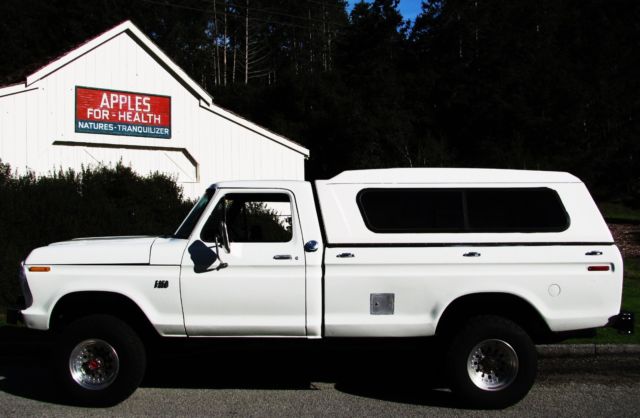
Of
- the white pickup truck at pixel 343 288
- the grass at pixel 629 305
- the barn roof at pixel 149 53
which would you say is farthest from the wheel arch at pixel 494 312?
the barn roof at pixel 149 53

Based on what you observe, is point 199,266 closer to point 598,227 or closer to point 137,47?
point 598,227

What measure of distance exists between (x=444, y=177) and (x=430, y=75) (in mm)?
44162

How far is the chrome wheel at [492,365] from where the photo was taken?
6.15m

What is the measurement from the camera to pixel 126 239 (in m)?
6.71

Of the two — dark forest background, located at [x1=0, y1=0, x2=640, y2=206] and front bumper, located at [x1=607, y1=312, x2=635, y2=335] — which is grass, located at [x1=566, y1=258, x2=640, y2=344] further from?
dark forest background, located at [x1=0, y1=0, x2=640, y2=206]

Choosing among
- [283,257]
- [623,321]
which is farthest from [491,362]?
[283,257]

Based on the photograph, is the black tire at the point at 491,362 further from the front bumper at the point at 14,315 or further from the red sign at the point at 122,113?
the red sign at the point at 122,113

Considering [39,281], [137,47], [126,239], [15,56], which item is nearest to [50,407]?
[39,281]

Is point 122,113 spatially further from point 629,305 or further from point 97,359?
point 629,305

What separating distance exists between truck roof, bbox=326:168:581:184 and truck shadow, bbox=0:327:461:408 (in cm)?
150

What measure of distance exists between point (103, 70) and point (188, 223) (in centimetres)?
1148

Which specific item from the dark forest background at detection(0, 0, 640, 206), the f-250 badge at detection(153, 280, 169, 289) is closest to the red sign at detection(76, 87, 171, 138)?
the f-250 badge at detection(153, 280, 169, 289)

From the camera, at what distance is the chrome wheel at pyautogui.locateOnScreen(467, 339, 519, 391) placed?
6148 millimetres

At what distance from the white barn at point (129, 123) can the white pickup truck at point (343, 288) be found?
9.86 metres
